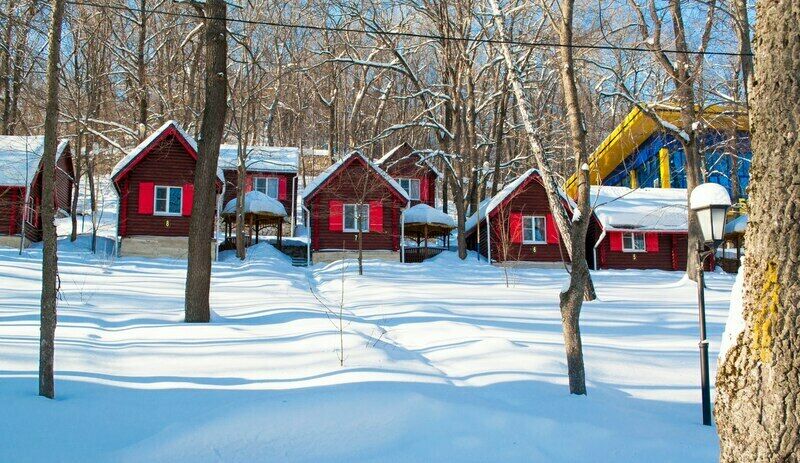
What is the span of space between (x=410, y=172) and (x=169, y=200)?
40.8 ft

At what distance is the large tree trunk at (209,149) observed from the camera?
397 inches

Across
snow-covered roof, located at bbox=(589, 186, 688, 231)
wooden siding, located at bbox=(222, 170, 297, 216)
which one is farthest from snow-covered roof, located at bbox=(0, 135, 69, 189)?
snow-covered roof, located at bbox=(589, 186, 688, 231)

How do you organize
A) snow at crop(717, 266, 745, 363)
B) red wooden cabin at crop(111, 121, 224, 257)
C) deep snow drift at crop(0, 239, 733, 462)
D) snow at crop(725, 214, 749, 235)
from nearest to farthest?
1. snow at crop(717, 266, 745, 363)
2. deep snow drift at crop(0, 239, 733, 462)
3. red wooden cabin at crop(111, 121, 224, 257)
4. snow at crop(725, 214, 749, 235)

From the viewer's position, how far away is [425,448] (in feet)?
15.6

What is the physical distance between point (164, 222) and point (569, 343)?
20.6 metres

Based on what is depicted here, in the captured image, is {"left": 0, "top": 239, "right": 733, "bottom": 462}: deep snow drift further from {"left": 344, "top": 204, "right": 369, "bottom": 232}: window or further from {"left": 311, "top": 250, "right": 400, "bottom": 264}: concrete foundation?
→ {"left": 344, "top": 204, "right": 369, "bottom": 232}: window

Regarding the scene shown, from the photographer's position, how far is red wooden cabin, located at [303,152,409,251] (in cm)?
2480

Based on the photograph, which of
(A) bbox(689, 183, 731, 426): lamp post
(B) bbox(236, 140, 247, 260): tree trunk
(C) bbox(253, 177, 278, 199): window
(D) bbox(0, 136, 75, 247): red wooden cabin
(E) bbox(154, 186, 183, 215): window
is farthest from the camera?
(C) bbox(253, 177, 278, 199): window

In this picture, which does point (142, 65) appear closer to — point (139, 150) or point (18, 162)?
point (139, 150)

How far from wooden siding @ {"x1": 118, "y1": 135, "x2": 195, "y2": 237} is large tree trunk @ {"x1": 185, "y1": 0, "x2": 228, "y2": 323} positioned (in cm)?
1405

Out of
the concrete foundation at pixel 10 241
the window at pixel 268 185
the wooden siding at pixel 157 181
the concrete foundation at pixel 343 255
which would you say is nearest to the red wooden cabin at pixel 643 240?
the concrete foundation at pixel 343 255

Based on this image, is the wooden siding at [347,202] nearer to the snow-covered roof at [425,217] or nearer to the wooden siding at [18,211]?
the snow-covered roof at [425,217]

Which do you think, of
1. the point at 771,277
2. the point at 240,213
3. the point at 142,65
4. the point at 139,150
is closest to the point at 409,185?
the point at 240,213

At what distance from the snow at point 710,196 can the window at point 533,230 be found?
2009 cm
